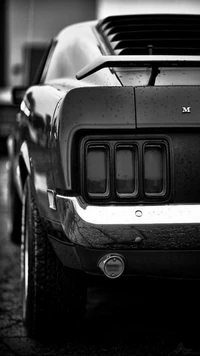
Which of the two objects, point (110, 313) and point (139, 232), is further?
point (110, 313)

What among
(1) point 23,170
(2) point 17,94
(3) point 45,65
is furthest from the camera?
(2) point 17,94

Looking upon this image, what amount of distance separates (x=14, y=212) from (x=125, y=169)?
305 cm

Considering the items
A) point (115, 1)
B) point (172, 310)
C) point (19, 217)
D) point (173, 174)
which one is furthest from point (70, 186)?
point (115, 1)

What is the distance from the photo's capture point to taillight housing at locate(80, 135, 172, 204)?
307 centimetres

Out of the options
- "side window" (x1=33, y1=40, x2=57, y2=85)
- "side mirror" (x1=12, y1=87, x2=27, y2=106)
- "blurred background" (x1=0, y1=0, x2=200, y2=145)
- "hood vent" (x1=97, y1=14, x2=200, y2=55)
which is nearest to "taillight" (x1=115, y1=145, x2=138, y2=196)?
"hood vent" (x1=97, y1=14, x2=200, y2=55)

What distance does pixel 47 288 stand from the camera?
346 centimetres

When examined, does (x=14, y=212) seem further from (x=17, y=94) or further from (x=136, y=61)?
(x=136, y=61)

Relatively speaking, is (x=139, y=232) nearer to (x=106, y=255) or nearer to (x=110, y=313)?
(x=106, y=255)

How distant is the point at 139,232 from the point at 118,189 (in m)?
0.20

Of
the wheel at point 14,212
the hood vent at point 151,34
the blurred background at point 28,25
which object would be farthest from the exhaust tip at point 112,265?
the blurred background at point 28,25

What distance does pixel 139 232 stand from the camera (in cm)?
301

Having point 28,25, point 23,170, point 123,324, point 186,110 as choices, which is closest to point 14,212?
point 23,170

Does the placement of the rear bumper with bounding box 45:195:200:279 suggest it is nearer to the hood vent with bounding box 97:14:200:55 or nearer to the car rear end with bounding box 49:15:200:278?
the car rear end with bounding box 49:15:200:278

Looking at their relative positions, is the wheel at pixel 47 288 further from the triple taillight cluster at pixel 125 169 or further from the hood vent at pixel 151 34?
the hood vent at pixel 151 34
